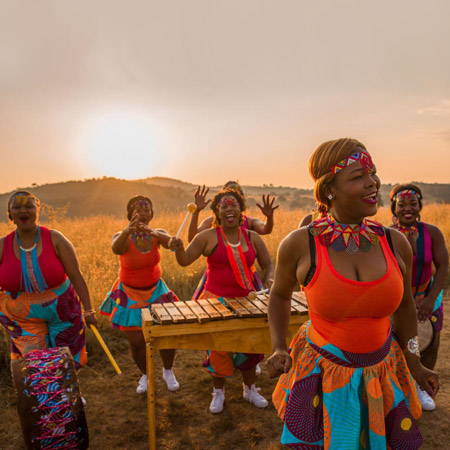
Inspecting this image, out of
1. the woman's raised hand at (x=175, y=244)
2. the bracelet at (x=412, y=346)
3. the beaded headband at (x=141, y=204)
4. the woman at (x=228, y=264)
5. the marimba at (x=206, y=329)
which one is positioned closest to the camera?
the bracelet at (x=412, y=346)

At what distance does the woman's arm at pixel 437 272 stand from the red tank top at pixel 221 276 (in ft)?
5.32

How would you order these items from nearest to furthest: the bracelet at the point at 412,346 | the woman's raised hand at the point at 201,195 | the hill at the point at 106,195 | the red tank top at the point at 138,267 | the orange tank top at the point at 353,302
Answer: the orange tank top at the point at 353,302 < the bracelet at the point at 412,346 < the red tank top at the point at 138,267 < the woman's raised hand at the point at 201,195 < the hill at the point at 106,195

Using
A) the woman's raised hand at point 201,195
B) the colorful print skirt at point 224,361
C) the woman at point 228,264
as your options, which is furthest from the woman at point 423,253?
the woman's raised hand at point 201,195

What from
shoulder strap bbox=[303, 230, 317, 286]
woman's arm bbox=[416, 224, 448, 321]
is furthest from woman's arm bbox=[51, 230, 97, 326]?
woman's arm bbox=[416, 224, 448, 321]

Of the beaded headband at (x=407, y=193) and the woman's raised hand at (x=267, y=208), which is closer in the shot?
the beaded headband at (x=407, y=193)

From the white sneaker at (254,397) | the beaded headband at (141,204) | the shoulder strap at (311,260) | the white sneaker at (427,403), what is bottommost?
the white sneaker at (254,397)

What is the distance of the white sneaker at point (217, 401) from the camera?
14.4 ft

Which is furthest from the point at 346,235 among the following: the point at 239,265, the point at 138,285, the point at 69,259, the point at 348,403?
the point at 138,285

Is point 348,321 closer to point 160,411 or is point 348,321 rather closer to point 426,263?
point 426,263

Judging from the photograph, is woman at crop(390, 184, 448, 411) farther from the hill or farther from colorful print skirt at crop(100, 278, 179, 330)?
the hill

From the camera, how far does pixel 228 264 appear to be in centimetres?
439

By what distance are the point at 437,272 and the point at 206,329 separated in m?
2.22

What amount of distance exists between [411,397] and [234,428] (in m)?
2.32

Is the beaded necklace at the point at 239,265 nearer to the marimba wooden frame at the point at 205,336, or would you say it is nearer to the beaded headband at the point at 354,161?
the marimba wooden frame at the point at 205,336
